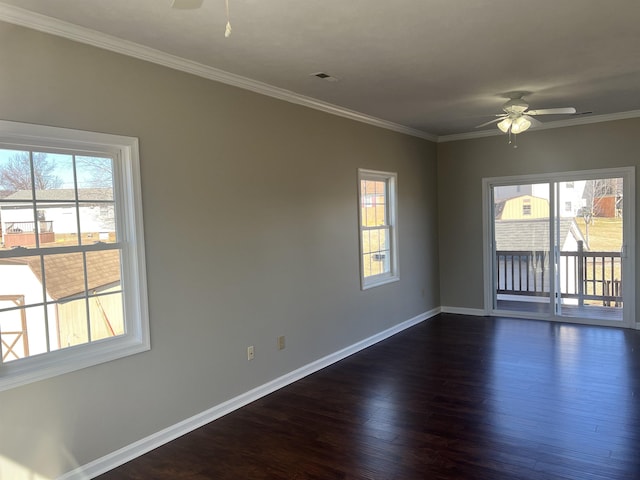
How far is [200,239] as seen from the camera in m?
3.43

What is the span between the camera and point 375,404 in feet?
12.2

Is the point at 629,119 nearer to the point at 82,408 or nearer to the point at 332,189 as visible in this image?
the point at 332,189

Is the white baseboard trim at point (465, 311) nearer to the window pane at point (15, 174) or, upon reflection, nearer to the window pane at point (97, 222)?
the window pane at point (97, 222)

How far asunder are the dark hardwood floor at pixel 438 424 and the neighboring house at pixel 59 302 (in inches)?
35.8

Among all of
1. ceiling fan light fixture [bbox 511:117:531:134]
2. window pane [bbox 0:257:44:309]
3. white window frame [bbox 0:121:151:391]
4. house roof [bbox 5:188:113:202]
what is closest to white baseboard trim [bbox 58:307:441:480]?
white window frame [bbox 0:121:151:391]

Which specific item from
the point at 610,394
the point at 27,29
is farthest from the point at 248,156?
the point at 610,394

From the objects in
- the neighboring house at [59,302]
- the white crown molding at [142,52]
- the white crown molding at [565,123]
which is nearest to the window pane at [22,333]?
the neighboring house at [59,302]

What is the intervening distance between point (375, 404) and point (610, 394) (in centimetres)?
195

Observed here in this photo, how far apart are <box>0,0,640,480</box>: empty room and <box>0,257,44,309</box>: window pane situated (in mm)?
12

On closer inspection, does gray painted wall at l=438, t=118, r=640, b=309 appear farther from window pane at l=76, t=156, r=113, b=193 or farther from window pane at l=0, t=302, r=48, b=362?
window pane at l=0, t=302, r=48, b=362

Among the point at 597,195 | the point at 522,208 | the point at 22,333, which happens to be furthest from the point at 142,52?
the point at 597,195

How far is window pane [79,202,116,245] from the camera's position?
285 centimetres

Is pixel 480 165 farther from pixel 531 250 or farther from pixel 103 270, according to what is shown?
pixel 103 270

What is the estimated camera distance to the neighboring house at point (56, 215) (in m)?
2.52
